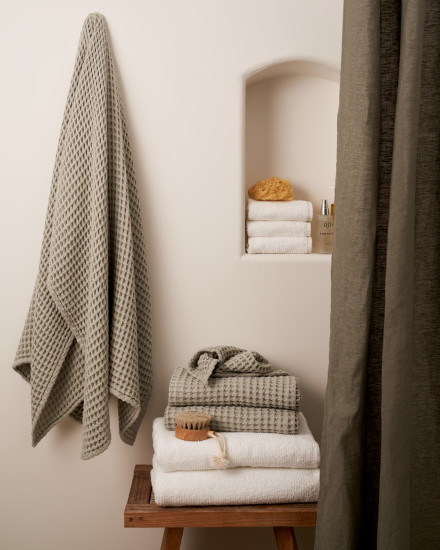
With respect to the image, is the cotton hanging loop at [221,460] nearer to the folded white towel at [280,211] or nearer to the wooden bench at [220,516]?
the wooden bench at [220,516]

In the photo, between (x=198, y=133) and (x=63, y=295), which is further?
(x=198, y=133)

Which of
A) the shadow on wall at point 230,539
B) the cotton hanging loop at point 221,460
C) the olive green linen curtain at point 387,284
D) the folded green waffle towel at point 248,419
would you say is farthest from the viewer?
the shadow on wall at point 230,539

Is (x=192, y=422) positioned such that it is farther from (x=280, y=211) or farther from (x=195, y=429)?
(x=280, y=211)

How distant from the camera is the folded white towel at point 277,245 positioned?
5.51 ft

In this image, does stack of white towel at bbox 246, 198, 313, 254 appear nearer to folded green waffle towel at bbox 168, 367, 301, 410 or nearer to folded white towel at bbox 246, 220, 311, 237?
folded white towel at bbox 246, 220, 311, 237

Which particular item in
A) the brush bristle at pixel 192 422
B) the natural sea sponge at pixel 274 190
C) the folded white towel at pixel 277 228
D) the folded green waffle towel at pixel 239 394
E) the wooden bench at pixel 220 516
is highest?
the natural sea sponge at pixel 274 190

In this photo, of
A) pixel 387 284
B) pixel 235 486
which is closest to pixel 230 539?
pixel 235 486

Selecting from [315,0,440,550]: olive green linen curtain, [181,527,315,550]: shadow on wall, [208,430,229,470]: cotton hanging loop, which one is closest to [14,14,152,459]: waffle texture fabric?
[208,430,229,470]: cotton hanging loop

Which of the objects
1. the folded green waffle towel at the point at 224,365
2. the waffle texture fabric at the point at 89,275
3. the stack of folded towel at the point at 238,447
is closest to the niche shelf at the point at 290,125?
the waffle texture fabric at the point at 89,275

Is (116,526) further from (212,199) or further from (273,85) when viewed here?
(273,85)

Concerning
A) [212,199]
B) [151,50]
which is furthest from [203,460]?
[151,50]

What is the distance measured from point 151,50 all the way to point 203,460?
40.6 inches

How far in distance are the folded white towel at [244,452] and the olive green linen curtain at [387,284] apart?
1.23ft

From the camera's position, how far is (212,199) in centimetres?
166
